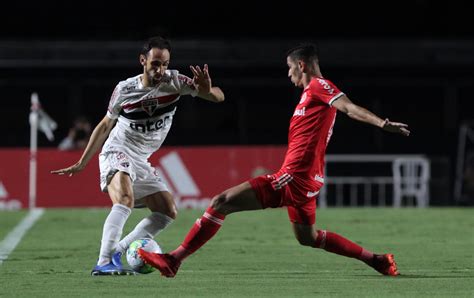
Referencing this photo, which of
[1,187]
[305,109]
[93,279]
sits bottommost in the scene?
[1,187]

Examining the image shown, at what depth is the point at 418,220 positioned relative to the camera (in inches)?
667

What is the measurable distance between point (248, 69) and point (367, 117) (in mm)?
18499

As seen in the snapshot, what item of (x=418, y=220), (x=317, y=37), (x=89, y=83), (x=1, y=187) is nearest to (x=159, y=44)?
(x=418, y=220)

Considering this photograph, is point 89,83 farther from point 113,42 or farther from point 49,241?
point 49,241

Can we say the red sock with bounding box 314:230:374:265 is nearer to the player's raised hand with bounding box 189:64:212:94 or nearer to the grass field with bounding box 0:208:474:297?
the grass field with bounding box 0:208:474:297

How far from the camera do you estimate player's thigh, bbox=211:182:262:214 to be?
8666 mm

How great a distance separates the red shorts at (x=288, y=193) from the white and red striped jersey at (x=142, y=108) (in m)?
1.20

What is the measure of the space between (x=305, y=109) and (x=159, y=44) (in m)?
1.33

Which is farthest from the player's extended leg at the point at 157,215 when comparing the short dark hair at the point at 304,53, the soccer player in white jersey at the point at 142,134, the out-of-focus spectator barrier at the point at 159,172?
the out-of-focus spectator barrier at the point at 159,172

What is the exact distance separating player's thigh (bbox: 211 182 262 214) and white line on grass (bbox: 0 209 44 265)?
2652mm

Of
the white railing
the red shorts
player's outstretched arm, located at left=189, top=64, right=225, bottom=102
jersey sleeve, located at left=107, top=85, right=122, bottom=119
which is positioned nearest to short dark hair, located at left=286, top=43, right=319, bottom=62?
player's outstretched arm, located at left=189, top=64, right=225, bottom=102

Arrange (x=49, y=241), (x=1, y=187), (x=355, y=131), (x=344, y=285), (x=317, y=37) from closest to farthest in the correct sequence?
1. (x=344, y=285)
2. (x=49, y=241)
3. (x=1, y=187)
4. (x=355, y=131)
5. (x=317, y=37)

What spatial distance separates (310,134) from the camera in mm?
8844

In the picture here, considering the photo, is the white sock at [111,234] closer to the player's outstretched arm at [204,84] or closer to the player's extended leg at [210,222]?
the player's extended leg at [210,222]
